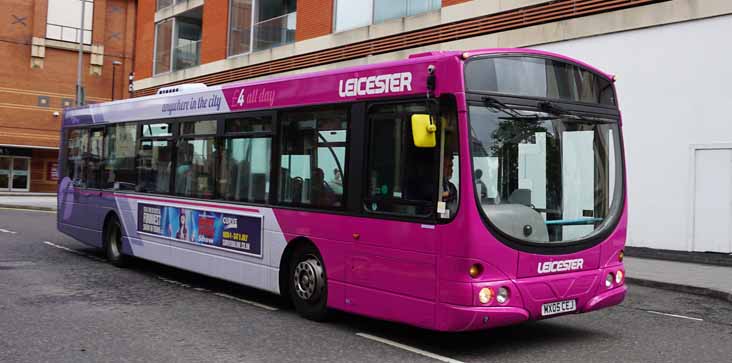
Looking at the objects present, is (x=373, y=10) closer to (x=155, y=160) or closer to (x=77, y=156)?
(x=77, y=156)

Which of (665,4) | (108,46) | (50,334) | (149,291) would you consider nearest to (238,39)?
(665,4)

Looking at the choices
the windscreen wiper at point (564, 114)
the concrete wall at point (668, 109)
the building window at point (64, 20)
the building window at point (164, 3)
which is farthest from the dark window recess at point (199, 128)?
the building window at point (64, 20)

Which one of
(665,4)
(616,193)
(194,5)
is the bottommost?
(616,193)

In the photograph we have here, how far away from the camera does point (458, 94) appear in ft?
20.2

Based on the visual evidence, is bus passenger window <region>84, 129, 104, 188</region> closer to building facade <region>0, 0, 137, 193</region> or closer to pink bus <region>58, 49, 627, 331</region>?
pink bus <region>58, 49, 627, 331</region>

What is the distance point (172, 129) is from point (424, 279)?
5.66 metres

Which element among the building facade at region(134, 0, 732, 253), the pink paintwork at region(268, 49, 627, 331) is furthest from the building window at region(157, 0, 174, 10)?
the pink paintwork at region(268, 49, 627, 331)

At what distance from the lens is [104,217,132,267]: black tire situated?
12.0 m

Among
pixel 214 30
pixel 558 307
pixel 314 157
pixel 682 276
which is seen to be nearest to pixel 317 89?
pixel 314 157

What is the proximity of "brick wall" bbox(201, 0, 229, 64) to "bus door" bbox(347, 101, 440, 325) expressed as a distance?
21.5 meters

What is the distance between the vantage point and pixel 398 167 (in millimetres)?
6645

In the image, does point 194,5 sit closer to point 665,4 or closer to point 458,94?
point 665,4

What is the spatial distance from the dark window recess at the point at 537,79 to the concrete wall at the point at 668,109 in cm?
761

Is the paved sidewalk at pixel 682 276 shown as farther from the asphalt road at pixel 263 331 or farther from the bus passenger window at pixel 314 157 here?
the bus passenger window at pixel 314 157
